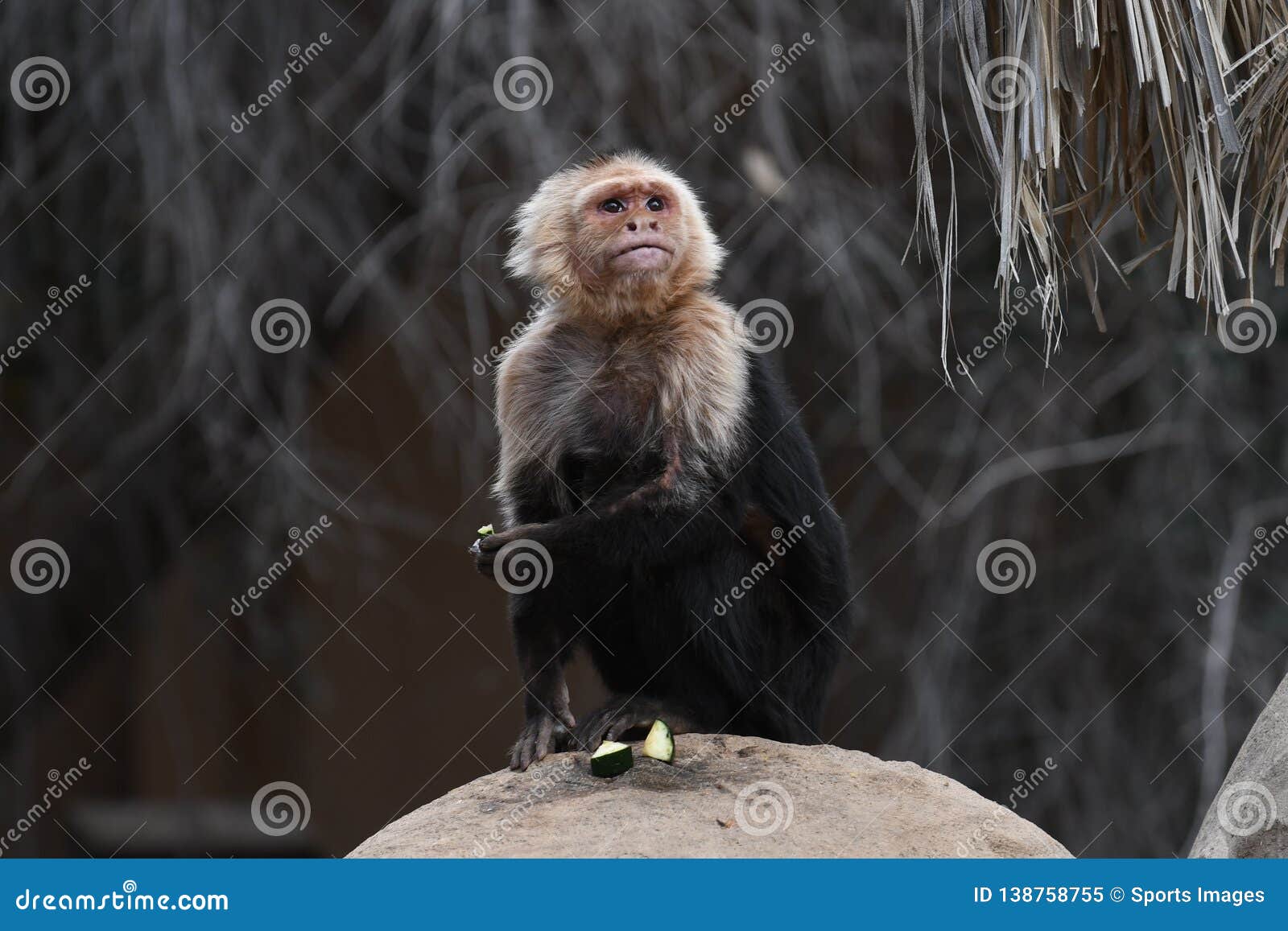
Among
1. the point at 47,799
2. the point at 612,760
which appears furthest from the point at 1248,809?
the point at 47,799

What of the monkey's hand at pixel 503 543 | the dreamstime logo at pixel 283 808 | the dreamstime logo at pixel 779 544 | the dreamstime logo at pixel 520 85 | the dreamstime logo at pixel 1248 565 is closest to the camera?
the monkey's hand at pixel 503 543

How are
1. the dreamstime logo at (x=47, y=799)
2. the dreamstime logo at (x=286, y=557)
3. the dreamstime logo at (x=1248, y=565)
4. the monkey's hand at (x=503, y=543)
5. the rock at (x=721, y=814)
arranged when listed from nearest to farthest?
the rock at (x=721, y=814)
the monkey's hand at (x=503, y=543)
the dreamstime logo at (x=286, y=557)
the dreamstime logo at (x=1248, y=565)
the dreamstime logo at (x=47, y=799)

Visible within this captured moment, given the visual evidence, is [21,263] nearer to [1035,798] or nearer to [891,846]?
[891,846]

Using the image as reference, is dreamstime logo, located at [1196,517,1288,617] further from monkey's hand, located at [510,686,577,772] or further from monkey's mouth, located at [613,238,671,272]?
monkey's hand, located at [510,686,577,772]

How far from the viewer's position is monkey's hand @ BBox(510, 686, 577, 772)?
11.7 feet

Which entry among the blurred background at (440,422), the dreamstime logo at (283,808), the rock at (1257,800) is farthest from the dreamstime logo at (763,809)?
the dreamstime logo at (283,808)

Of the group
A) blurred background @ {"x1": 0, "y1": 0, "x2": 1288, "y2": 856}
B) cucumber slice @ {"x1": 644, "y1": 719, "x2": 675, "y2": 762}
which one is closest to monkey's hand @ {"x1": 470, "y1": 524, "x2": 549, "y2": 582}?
cucumber slice @ {"x1": 644, "y1": 719, "x2": 675, "y2": 762}

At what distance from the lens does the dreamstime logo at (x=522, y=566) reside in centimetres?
353

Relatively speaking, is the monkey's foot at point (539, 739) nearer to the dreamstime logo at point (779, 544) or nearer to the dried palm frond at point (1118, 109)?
the dreamstime logo at point (779, 544)

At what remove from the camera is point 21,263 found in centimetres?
546

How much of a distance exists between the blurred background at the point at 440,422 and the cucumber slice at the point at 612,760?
2045 mm

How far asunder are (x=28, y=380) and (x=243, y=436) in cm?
96

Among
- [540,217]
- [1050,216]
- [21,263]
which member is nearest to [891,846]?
[1050,216]

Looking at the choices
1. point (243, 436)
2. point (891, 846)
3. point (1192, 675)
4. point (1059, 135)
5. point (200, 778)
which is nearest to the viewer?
point (891, 846)
